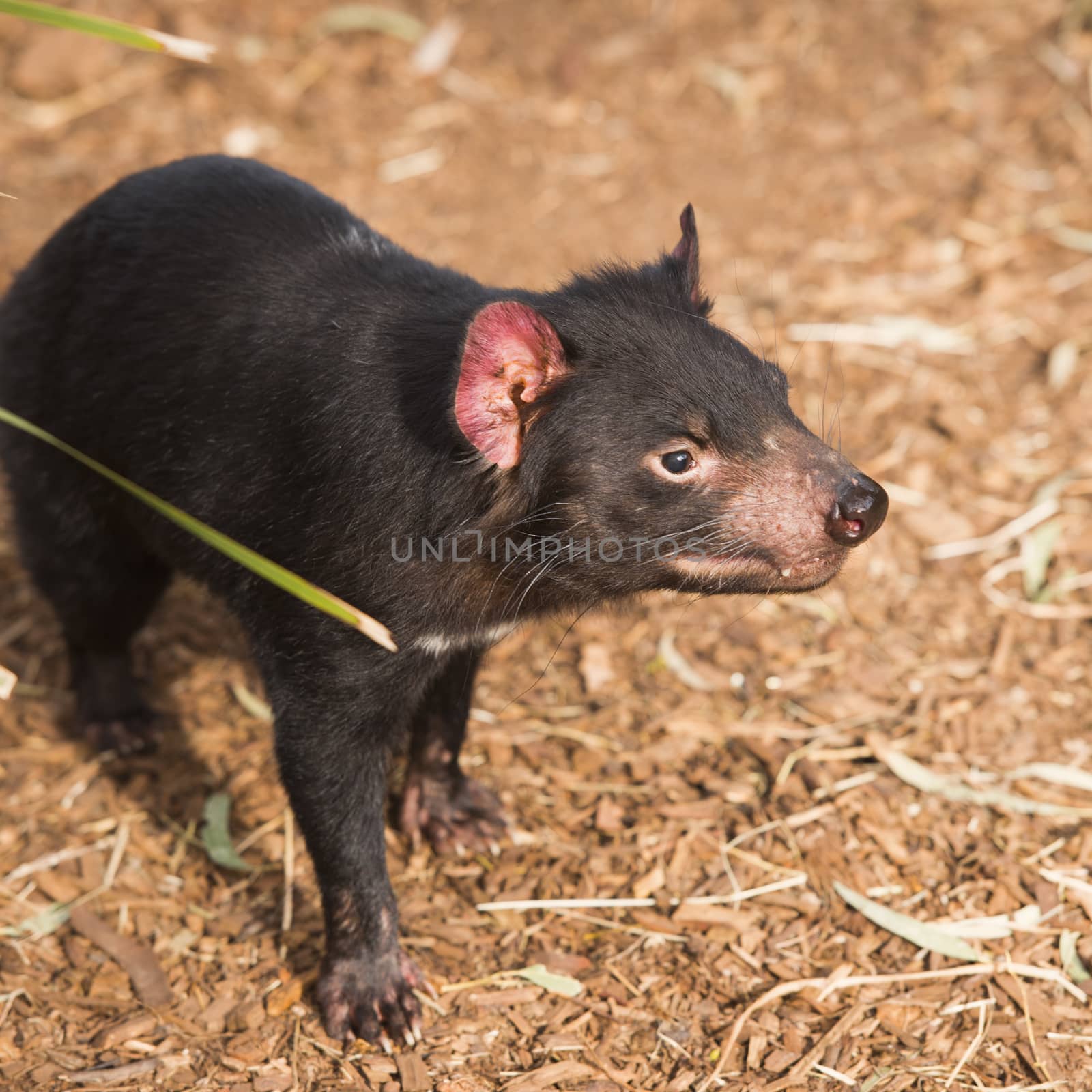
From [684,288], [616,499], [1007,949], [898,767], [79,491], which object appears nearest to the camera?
[616,499]

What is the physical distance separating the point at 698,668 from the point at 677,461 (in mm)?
1717

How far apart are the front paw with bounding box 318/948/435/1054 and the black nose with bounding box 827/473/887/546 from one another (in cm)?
155

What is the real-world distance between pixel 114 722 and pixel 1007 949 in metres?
2.71

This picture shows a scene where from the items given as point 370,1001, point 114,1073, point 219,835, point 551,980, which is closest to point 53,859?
point 219,835

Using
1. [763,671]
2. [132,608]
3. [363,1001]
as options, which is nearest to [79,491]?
[132,608]

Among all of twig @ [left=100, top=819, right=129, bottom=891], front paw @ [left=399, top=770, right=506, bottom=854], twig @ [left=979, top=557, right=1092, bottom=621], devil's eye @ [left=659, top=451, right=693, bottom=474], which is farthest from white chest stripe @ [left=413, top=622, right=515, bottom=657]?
twig @ [left=979, top=557, right=1092, bottom=621]

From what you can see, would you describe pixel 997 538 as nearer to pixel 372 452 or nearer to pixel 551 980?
pixel 551 980

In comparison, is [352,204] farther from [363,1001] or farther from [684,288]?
[363,1001]

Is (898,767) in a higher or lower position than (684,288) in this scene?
lower

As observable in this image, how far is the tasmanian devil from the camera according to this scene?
2.71m

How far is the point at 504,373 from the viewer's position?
264 centimetres

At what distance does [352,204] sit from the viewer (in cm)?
637

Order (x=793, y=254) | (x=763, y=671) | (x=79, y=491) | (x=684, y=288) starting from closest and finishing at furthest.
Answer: (x=684, y=288) < (x=79, y=491) < (x=763, y=671) < (x=793, y=254)

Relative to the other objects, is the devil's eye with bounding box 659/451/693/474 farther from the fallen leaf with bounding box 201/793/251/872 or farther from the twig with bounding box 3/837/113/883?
the twig with bounding box 3/837/113/883
